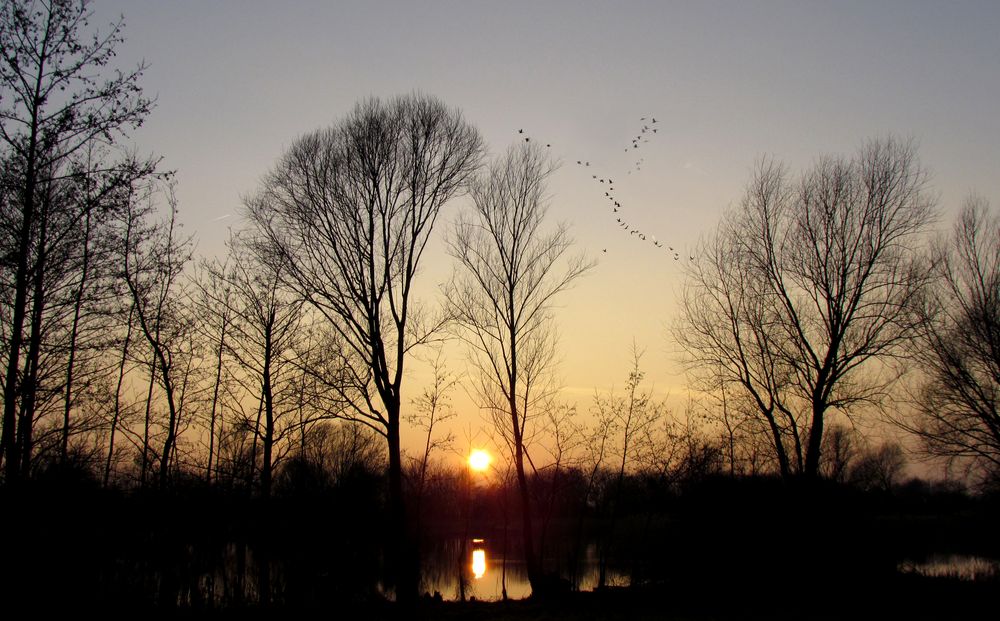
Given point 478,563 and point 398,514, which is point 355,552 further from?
point 478,563

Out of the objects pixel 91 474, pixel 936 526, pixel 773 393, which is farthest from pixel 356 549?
pixel 936 526

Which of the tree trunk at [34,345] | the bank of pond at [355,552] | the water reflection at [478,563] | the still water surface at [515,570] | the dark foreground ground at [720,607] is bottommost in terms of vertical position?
the water reflection at [478,563]

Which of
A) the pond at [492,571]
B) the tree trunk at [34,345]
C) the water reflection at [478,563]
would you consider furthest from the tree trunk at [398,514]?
the water reflection at [478,563]

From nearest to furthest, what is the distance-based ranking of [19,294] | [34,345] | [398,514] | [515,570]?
[19,294]
[34,345]
[398,514]
[515,570]

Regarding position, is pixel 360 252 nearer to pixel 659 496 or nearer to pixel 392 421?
pixel 392 421

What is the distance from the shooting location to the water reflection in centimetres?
2877

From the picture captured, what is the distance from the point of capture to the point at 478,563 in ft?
111

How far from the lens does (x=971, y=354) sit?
1980cm

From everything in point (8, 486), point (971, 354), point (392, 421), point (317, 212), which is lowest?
point (8, 486)

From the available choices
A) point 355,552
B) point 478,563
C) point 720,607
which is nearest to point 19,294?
point 355,552

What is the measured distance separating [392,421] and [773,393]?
452 inches

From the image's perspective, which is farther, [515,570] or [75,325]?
[515,570]

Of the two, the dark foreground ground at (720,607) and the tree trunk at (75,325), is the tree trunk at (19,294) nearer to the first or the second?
the tree trunk at (75,325)

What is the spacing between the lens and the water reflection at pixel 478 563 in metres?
28.8
